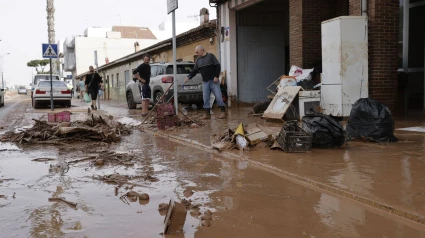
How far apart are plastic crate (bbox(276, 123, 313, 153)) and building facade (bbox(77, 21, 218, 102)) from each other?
36.2 ft

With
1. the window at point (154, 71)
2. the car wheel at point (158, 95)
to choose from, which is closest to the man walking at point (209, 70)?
the car wheel at point (158, 95)

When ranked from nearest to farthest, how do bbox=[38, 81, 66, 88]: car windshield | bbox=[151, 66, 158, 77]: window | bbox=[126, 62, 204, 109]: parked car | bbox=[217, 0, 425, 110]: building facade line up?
bbox=[217, 0, 425, 110]: building facade
bbox=[126, 62, 204, 109]: parked car
bbox=[151, 66, 158, 77]: window
bbox=[38, 81, 66, 88]: car windshield

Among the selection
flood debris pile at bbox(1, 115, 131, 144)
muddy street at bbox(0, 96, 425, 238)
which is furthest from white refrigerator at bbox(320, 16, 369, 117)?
flood debris pile at bbox(1, 115, 131, 144)

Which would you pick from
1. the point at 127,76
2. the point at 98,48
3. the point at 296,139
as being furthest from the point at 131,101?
the point at 98,48

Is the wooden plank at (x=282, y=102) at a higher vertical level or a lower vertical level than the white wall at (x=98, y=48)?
lower

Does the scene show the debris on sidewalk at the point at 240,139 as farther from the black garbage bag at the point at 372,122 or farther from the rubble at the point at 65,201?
the rubble at the point at 65,201

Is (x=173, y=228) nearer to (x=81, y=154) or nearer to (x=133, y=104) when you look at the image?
(x=81, y=154)

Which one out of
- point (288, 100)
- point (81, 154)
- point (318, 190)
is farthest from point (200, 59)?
point (318, 190)

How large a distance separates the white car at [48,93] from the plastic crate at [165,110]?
1254cm

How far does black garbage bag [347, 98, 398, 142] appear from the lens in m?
6.43

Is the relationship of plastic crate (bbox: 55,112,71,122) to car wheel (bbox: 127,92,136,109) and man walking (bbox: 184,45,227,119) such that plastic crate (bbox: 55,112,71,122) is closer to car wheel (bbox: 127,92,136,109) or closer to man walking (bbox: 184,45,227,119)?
man walking (bbox: 184,45,227,119)

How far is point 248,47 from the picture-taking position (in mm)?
15766

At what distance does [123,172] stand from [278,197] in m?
2.15

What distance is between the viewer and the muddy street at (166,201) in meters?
3.16
